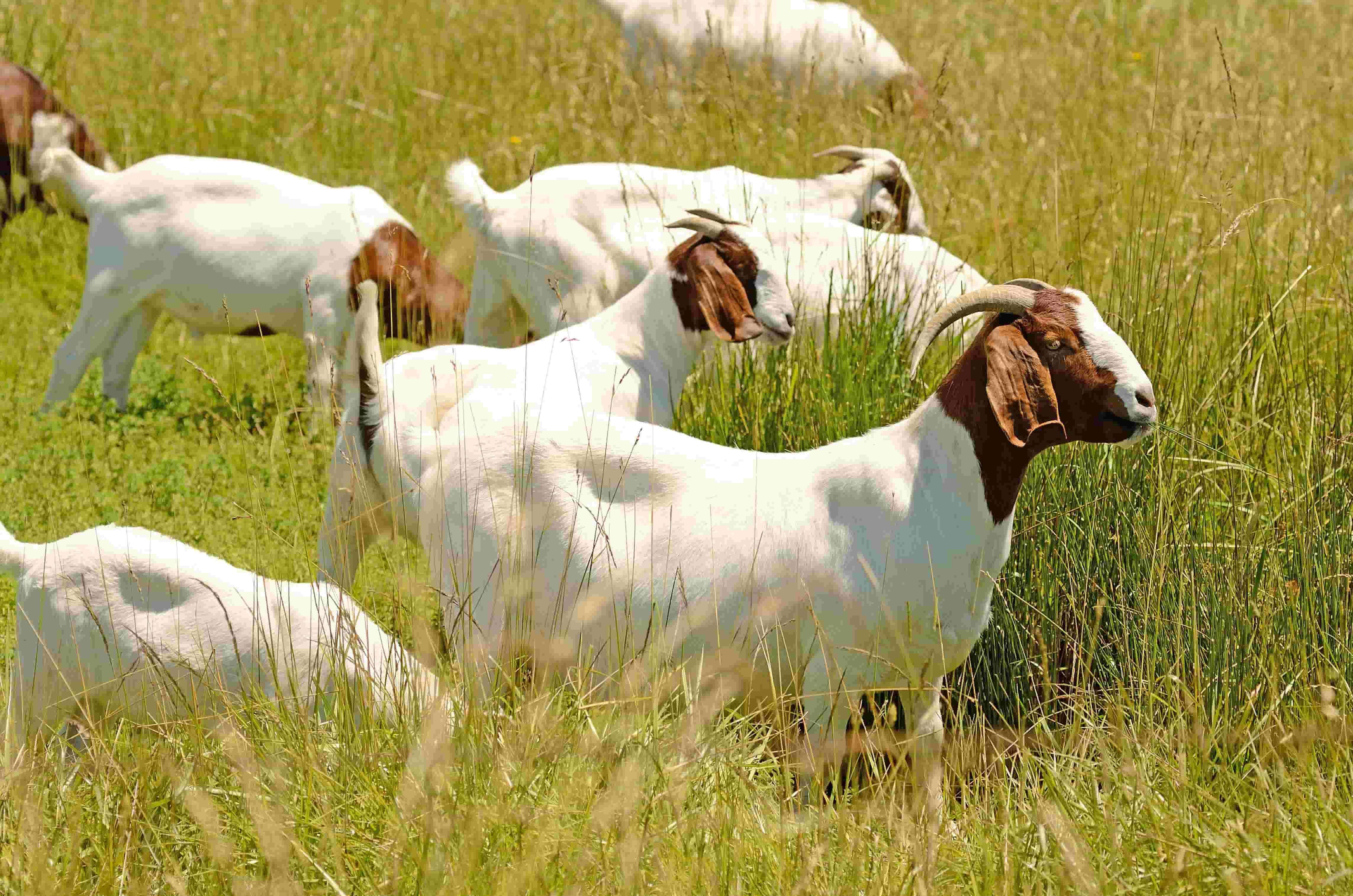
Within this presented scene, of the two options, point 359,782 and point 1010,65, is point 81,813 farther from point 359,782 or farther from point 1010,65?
point 1010,65

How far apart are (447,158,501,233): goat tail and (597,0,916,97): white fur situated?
378 centimetres

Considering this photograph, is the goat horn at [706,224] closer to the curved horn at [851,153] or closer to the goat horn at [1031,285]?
the curved horn at [851,153]

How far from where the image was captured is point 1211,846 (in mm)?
2678

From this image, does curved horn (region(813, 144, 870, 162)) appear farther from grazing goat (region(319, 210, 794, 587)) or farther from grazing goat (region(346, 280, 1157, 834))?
grazing goat (region(346, 280, 1157, 834))

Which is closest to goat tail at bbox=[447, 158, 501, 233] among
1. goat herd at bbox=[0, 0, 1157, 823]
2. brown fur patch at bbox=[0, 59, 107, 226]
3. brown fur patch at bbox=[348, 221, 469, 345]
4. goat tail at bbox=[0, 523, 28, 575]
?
brown fur patch at bbox=[348, 221, 469, 345]

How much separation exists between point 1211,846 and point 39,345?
23.0 ft

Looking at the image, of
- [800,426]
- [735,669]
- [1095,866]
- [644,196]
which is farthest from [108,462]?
[1095,866]

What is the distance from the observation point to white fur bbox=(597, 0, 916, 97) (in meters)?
10.4

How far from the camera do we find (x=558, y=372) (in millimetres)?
4902

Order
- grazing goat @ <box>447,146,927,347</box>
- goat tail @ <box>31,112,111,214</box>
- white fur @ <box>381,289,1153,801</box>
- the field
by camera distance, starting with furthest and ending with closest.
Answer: goat tail @ <box>31,112,111,214</box> < grazing goat @ <box>447,146,927,347</box> < white fur @ <box>381,289,1153,801</box> < the field

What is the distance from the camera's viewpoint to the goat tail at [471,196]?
21.9ft

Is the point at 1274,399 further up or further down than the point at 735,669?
further up

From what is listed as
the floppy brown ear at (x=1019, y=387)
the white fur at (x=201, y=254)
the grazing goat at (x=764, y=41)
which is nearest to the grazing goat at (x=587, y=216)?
the white fur at (x=201, y=254)

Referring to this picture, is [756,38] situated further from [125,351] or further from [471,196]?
[125,351]
